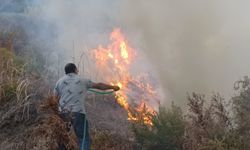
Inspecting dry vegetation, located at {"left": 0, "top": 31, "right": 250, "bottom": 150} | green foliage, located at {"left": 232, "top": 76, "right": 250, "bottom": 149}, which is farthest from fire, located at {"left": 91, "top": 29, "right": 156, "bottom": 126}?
green foliage, located at {"left": 232, "top": 76, "right": 250, "bottom": 149}

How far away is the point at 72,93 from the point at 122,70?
6.31 meters

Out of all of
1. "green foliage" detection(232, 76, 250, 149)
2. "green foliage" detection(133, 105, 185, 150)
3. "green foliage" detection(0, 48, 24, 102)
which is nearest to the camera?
"green foliage" detection(232, 76, 250, 149)

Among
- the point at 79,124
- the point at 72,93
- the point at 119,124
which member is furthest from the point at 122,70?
the point at 79,124

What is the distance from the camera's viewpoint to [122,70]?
14523 mm

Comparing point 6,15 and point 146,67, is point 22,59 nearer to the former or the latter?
point 146,67

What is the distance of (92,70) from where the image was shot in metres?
14.8

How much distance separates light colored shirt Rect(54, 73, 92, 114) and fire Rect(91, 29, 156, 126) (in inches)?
171

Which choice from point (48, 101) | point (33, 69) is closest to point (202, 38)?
point (33, 69)

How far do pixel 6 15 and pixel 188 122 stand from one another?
10.9 m

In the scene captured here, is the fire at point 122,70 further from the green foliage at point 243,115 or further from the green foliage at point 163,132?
the green foliage at point 243,115

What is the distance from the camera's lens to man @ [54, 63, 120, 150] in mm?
8156

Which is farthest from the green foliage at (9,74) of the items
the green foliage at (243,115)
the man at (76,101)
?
the green foliage at (243,115)

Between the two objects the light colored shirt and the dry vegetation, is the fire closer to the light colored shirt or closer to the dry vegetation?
the dry vegetation

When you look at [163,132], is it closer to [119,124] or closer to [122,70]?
[119,124]
